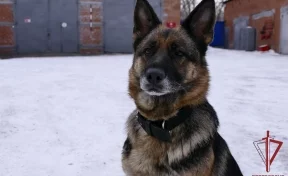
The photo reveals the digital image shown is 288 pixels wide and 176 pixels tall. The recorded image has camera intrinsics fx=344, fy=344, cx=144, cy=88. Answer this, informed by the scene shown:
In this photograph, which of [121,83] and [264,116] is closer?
[264,116]

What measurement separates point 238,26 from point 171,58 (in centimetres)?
2600

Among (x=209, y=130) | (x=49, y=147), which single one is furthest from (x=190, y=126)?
(x=49, y=147)

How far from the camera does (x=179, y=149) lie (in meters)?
2.72

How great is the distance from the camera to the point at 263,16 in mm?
23484

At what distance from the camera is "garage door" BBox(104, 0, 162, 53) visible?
21797mm

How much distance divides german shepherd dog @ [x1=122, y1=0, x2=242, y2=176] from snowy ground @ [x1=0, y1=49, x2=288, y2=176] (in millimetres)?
1250

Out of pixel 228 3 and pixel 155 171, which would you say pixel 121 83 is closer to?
pixel 155 171

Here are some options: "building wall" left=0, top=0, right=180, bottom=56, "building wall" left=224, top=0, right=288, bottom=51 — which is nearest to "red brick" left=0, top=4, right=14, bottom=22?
"building wall" left=0, top=0, right=180, bottom=56

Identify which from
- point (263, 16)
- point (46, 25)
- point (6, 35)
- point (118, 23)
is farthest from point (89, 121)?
point (263, 16)

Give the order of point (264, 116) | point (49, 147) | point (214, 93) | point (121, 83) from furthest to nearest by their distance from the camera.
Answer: point (121, 83) → point (214, 93) → point (264, 116) → point (49, 147)

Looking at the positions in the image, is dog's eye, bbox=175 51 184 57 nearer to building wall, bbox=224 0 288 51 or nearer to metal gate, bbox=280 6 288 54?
metal gate, bbox=280 6 288 54

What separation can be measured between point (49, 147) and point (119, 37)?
17903mm

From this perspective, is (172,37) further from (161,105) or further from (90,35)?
(90,35)

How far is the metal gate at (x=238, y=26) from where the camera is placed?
25223mm
